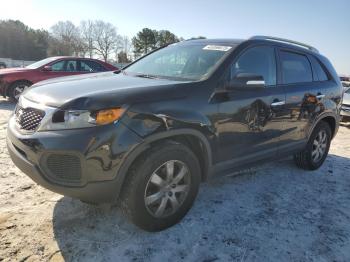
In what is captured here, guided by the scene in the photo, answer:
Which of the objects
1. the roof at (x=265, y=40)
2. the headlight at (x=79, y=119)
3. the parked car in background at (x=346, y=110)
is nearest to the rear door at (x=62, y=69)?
the roof at (x=265, y=40)

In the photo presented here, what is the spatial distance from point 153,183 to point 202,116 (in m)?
0.77

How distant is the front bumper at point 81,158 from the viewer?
8.52ft

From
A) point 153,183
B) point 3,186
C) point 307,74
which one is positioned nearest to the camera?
point 153,183

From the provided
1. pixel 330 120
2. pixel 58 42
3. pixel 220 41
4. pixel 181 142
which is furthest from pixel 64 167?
pixel 58 42

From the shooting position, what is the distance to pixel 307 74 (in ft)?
15.9

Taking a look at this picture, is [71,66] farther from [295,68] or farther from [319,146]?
[319,146]

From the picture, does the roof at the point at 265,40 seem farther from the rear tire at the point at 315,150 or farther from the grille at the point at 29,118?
the grille at the point at 29,118

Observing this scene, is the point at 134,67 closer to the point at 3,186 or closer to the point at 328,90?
the point at 3,186

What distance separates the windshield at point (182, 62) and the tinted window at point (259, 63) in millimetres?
198

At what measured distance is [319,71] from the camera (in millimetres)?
5098

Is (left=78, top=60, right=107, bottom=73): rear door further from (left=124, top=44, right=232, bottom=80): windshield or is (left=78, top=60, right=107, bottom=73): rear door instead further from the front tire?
the front tire

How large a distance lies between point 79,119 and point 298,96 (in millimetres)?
2961

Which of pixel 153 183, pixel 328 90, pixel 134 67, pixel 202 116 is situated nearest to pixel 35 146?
pixel 153 183

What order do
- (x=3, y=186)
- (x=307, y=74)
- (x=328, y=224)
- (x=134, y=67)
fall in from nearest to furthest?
1. (x=328, y=224)
2. (x=3, y=186)
3. (x=134, y=67)
4. (x=307, y=74)
